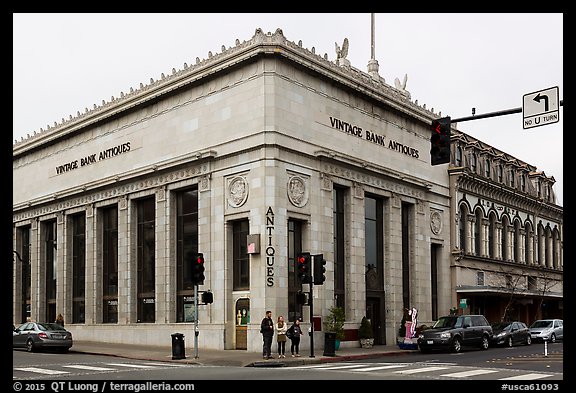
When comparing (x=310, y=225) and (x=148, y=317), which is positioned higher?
(x=310, y=225)

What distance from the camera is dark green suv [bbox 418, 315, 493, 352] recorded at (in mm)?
32906

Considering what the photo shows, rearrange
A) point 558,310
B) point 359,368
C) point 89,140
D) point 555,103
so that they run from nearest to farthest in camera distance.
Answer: point 555,103
point 359,368
point 89,140
point 558,310

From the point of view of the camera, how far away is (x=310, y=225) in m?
34.7

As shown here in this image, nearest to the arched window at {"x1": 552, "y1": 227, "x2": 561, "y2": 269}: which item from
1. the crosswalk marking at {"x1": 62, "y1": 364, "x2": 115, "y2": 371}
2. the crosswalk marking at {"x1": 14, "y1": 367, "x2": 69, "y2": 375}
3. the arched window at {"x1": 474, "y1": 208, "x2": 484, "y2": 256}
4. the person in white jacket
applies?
the arched window at {"x1": 474, "y1": 208, "x2": 484, "y2": 256}

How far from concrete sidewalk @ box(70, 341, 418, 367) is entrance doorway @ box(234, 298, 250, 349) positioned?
56 cm

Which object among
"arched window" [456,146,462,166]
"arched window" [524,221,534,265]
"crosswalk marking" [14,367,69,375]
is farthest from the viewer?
"arched window" [524,221,534,265]

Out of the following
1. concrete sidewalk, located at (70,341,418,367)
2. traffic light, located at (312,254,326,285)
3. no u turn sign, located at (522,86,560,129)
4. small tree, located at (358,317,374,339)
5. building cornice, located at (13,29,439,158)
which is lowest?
concrete sidewalk, located at (70,341,418,367)

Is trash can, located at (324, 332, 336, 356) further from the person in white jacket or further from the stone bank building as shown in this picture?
the stone bank building

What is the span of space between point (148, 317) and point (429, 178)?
18.4 meters

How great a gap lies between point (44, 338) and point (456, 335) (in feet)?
60.4

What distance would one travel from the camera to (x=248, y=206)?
33.3m

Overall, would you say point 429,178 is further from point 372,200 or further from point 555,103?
point 555,103

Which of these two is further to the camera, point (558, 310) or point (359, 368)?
point (558, 310)
